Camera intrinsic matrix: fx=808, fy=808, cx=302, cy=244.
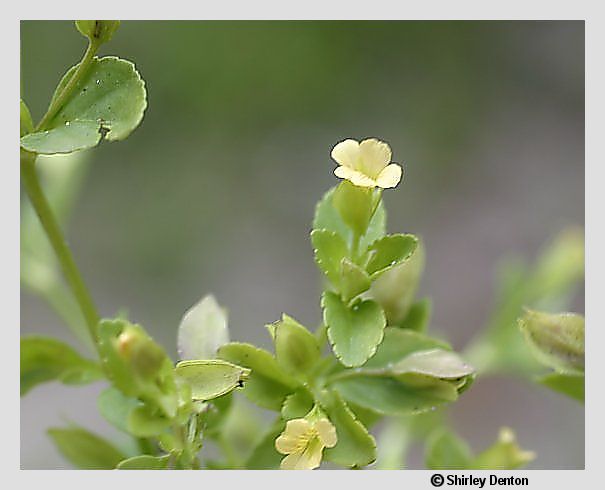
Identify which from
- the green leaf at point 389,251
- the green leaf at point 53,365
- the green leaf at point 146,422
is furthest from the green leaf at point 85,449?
the green leaf at point 389,251

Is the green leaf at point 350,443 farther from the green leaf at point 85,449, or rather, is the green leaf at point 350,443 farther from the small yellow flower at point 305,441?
the green leaf at point 85,449

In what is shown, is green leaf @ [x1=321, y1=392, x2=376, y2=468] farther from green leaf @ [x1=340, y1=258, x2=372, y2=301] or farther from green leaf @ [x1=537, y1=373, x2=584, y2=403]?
green leaf @ [x1=537, y1=373, x2=584, y2=403]

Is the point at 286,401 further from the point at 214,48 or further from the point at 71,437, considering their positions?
the point at 214,48

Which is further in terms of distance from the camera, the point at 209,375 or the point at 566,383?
the point at 566,383

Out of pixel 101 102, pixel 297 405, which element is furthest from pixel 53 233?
pixel 297 405

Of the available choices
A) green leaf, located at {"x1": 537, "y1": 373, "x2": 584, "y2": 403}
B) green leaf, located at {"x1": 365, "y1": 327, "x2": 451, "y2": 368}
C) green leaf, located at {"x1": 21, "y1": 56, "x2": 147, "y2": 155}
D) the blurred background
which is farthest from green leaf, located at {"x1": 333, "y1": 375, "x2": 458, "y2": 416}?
the blurred background

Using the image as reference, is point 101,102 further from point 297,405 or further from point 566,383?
point 566,383
